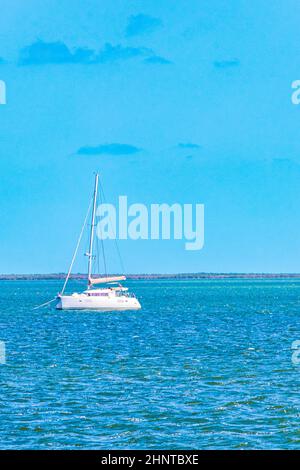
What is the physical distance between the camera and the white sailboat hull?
327 ft

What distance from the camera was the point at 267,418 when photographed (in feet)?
98.6

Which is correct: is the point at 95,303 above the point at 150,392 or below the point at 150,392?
above

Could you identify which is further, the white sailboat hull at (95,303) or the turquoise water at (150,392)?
the white sailboat hull at (95,303)

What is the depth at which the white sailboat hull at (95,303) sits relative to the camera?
9981 cm

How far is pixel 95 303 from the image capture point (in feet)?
327

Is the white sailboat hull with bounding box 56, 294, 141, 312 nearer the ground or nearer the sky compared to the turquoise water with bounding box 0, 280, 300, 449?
nearer the sky

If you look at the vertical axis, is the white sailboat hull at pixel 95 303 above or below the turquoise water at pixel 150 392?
above

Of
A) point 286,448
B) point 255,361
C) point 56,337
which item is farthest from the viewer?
point 56,337

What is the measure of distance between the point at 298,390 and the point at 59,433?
13945mm

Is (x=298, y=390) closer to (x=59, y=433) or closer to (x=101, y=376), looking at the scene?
(x=101, y=376)

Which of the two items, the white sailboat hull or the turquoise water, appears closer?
the turquoise water

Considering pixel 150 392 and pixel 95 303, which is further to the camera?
pixel 95 303
